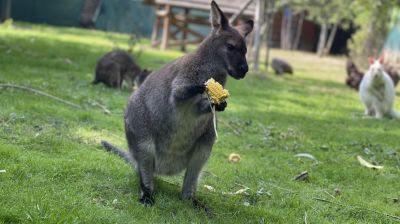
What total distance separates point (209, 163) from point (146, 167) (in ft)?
5.43

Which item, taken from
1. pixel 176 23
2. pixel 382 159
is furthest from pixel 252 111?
pixel 176 23

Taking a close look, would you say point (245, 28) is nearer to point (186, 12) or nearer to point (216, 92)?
point (216, 92)

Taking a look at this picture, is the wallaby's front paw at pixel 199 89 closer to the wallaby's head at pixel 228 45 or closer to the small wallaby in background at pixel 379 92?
the wallaby's head at pixel 228 45

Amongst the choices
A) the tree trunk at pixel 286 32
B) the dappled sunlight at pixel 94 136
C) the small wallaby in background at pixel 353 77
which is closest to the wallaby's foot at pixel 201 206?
the dappled sunlight at pixel 94 136

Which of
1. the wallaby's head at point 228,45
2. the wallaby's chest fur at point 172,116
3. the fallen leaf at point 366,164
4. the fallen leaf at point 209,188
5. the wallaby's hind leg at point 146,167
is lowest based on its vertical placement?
the fallen leaf at point 366,164

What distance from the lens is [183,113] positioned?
181 inches

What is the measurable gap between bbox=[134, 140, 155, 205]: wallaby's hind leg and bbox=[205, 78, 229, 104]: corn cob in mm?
762

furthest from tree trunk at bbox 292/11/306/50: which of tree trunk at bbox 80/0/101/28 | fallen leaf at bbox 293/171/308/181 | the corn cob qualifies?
the corn cob

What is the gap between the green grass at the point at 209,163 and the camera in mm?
4480

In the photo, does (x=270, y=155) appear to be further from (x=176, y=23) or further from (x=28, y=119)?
(x=176, y=23)

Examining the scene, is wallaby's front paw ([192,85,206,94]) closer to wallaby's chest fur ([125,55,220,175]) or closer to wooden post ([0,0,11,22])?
wallaby's chest fur ([125,55,220,175])

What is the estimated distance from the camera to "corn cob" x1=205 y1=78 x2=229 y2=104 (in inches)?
168

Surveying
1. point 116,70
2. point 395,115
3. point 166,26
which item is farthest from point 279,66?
point 116,70

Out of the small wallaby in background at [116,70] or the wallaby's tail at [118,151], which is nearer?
the wallaby's tail at [118,151]
